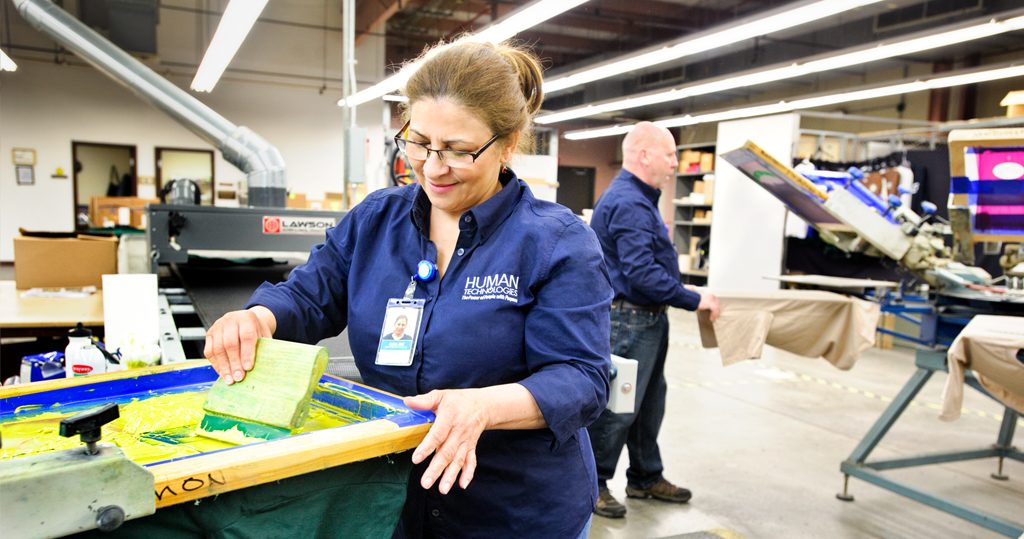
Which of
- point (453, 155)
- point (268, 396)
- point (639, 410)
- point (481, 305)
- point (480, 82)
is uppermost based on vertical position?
point (480, 82)

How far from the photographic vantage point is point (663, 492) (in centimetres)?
282

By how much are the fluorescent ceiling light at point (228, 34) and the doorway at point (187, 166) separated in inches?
229

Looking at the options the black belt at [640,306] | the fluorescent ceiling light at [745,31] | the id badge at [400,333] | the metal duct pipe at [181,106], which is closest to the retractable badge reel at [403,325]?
the id badge at [400,333]

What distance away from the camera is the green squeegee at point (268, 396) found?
34.5 inches

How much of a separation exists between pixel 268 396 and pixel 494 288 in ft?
1.17

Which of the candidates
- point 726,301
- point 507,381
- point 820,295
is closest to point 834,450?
point 820,295

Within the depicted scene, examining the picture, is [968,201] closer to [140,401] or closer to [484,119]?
[484,119]

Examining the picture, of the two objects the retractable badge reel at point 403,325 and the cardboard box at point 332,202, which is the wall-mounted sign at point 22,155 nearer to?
the cardboard box at point 332,202

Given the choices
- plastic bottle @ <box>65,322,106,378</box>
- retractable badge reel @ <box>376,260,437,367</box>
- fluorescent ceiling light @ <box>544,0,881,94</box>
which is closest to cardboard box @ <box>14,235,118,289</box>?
plastic bottle @ <box>65,322,106,378</box>

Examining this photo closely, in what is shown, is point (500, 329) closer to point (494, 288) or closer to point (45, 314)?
point (494, 288)

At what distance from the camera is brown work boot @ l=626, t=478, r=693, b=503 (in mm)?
2803

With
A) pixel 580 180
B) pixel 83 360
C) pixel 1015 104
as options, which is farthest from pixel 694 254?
pixel 83 360

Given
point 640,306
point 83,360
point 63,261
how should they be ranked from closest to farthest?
point 83,360
point 640,306
point 63,261

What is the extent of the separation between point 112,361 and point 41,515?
1.01 metres
